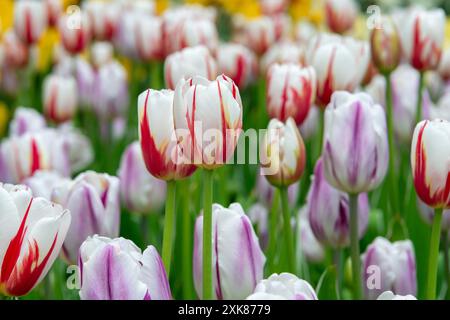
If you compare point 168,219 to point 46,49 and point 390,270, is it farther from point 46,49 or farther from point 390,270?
point 46,49

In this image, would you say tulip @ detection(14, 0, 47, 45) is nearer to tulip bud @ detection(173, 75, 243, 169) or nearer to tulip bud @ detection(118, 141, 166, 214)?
tulip bud @ detection(118, 141, 166, 214)

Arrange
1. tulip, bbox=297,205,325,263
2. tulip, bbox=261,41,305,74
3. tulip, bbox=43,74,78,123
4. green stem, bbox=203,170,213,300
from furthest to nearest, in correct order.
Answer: tulip, bbox=43,74,78,123 → tulip, bbox=261,41,305,74 → tulip, bbox=297,205,325,263 → green stem, bbox=203,170,213,300

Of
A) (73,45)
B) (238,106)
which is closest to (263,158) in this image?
(238,106)

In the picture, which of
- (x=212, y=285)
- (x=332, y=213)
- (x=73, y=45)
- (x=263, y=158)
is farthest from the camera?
(x=73, y=45)

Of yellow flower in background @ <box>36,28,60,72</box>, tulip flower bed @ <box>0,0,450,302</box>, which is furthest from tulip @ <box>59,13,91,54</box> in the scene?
yellow flower in background @ <box>36,28,60,72</box>

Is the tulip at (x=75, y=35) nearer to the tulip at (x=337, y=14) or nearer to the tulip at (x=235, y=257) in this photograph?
the tulip at (x=337, y=14)
